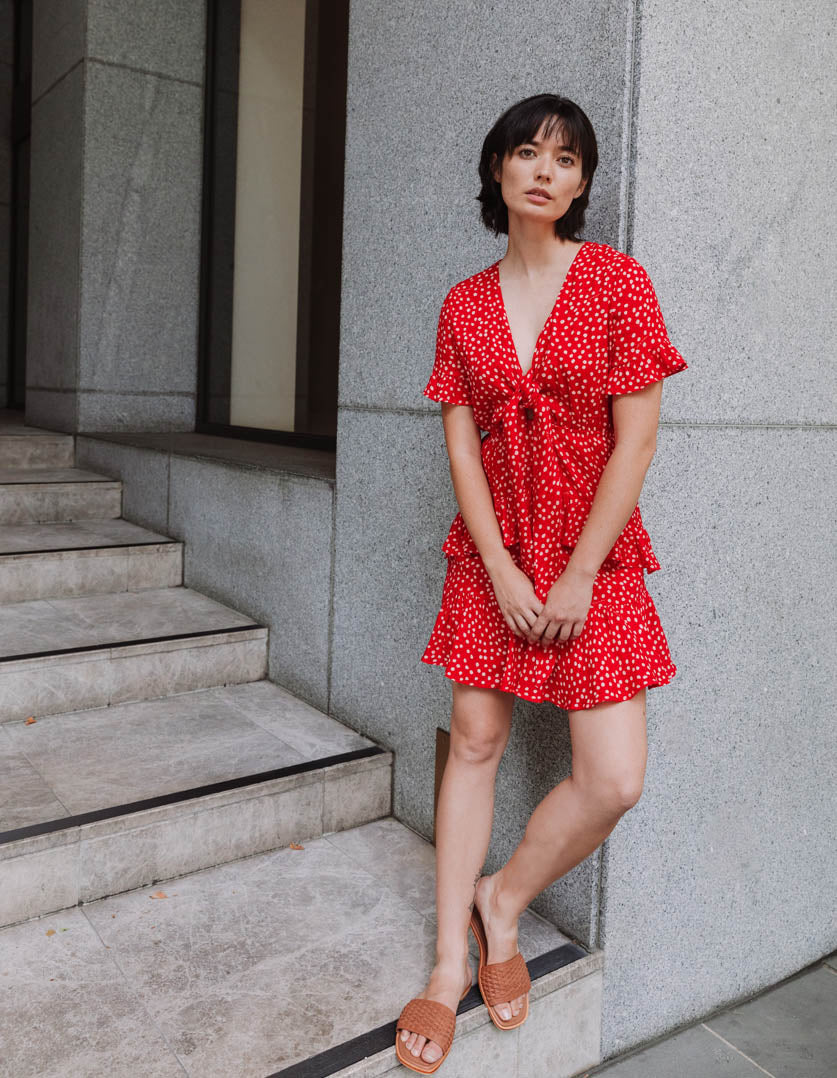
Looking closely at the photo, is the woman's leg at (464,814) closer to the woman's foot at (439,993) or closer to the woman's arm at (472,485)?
the woman's foot at (439,993)

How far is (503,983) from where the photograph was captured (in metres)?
2.14

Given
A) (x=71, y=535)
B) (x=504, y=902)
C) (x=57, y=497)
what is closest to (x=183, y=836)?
(x=504, y=902)

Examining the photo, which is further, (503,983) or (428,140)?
(428,140)

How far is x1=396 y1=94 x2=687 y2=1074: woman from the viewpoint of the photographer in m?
1.83

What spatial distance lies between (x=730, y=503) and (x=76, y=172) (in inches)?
193

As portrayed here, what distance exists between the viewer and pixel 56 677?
3281 mm

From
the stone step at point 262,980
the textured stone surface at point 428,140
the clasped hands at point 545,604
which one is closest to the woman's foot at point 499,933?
the stone step at point 262,980

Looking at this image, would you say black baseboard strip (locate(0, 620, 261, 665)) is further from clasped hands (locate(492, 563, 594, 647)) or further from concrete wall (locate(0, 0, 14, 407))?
concrete wall (locate(0, 0, 14, 407))

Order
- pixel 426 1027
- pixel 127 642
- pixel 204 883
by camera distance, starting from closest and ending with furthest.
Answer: pixel 426 1027, pixel 204 883, pixel 127 642

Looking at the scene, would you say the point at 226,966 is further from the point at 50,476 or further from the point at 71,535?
the point at 50,476

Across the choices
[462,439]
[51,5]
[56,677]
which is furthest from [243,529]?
[51,5]

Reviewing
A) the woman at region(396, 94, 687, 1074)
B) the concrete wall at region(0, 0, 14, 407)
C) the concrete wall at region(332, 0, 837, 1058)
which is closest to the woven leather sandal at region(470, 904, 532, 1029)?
the woman at region(396, 94, 687, 1074)

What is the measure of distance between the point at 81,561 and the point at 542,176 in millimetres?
3054

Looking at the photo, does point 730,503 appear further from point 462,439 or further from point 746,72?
point 746,72
